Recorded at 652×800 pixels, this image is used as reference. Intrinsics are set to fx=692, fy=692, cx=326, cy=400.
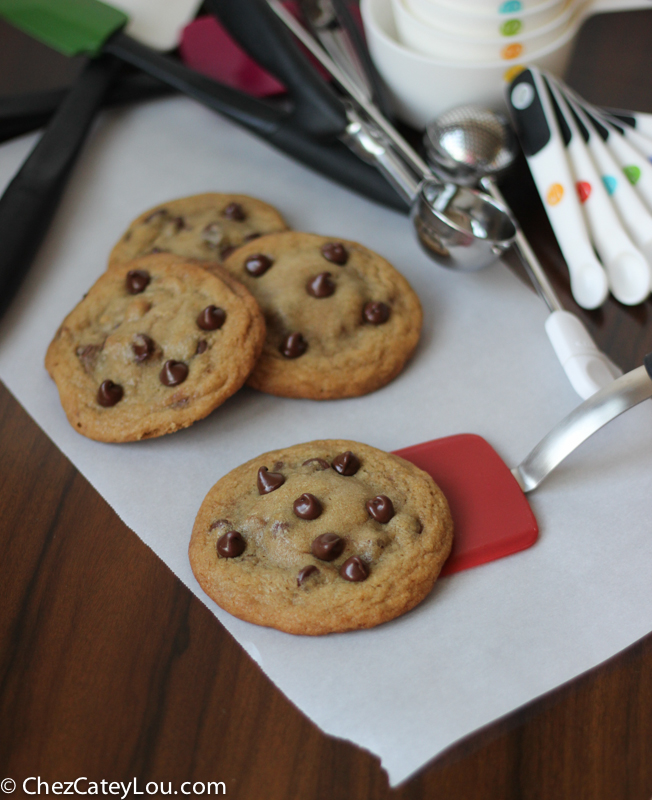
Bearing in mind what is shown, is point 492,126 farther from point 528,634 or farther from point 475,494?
point 528,634

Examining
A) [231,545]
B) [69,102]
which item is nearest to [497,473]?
[231,545]

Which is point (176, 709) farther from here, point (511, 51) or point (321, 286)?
point (511, 51)

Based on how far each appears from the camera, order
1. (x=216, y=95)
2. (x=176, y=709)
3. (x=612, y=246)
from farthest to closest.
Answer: (x=216, y=95) < (x=612, y=246) < (x=176, y=709)

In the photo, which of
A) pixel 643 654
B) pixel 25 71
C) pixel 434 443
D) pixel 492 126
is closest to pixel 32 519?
pixel 434 443

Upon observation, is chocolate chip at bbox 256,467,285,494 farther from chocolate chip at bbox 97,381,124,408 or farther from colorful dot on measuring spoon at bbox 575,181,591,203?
colorful dot on measuring spoon at bbox 575,181,591,203

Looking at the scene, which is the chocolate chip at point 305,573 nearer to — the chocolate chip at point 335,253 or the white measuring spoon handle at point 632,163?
the chocolate chip at point 335,253

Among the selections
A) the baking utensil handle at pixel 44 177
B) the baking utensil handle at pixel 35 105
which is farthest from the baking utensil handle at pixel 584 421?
the baking utensil handle at pixel 35 105
